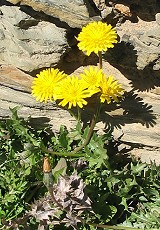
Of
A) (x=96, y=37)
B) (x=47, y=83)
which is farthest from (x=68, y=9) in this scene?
(x=47, y=83)

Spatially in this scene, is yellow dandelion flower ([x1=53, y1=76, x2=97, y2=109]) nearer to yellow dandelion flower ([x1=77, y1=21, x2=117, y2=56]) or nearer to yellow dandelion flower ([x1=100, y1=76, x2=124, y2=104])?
yellow dandelion flower ([x1=100, y1=76, x2=124, y2=104])

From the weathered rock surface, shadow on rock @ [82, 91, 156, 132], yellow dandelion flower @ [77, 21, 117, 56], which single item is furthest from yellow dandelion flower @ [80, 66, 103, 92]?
shadow on rock @ [82, 91, 156, 132]

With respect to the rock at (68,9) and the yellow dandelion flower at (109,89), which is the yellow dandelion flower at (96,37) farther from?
the yellow dandelion flower at (109,89)

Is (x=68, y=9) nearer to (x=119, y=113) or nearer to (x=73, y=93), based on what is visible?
(x=73, y=93)

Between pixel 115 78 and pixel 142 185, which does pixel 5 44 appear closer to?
pixel 115 78

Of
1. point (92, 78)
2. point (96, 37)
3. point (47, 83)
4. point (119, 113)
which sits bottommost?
point (119, 113)
